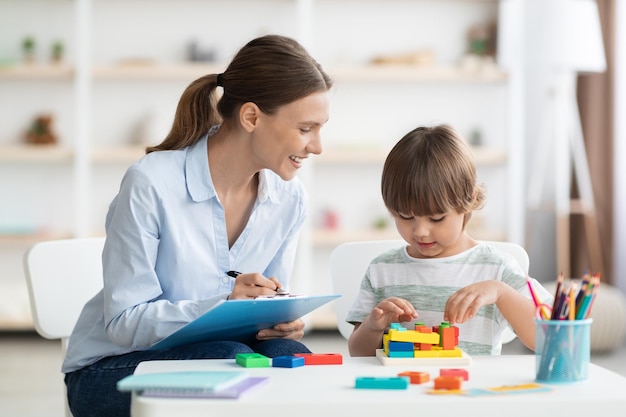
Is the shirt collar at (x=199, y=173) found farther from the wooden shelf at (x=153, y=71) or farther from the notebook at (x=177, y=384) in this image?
the wooden shelf at (x=153, y=71)

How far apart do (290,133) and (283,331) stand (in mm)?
394

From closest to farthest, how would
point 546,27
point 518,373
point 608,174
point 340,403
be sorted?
1. point 340,403
2. point 518,373
3. point 546,27
4. point 608,174

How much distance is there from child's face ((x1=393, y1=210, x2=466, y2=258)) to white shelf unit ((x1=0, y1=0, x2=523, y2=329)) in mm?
3025

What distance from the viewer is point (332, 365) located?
137cm

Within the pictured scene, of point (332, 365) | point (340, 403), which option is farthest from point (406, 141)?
point (340, 403)

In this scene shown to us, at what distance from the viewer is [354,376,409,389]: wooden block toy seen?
1.17 metres

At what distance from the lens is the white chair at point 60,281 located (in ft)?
6.01

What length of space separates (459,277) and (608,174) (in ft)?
10.9

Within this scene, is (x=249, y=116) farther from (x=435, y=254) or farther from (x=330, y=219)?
(x=330, y=219)

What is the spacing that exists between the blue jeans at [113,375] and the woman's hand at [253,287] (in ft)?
0.37

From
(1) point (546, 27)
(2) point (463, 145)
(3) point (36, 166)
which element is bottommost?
(3) point (36, 166)

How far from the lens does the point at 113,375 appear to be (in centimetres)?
170

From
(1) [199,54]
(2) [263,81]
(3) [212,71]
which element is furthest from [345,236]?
(2) [263,81]

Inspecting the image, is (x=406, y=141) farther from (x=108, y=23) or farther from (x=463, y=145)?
(x=108, y=23)
